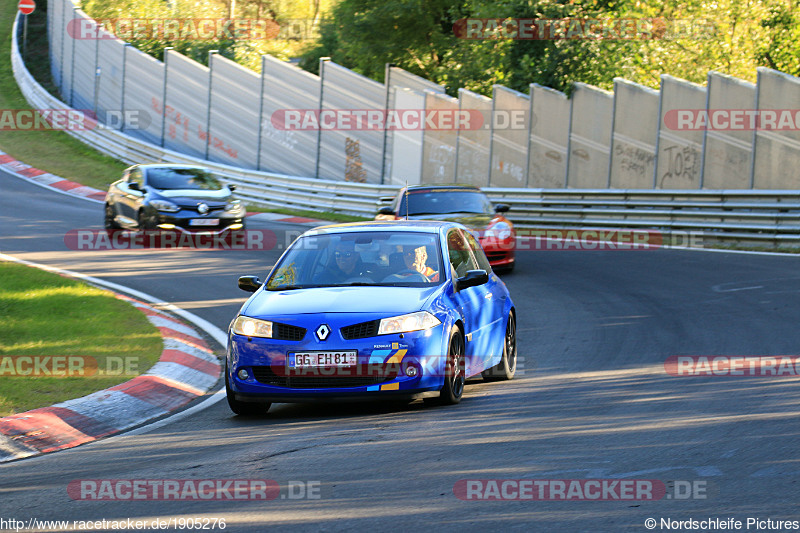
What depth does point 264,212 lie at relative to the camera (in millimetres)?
29984

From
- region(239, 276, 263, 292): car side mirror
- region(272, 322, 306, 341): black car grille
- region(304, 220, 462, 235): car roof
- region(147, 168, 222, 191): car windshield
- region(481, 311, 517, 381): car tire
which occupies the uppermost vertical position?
region(304, 220, 462, 235): car roof

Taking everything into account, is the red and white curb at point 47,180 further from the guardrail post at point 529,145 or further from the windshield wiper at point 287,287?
the windshield wiper at point 287,287

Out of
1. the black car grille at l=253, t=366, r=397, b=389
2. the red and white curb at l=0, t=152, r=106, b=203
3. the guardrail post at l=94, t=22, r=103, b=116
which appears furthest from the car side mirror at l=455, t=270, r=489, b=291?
the guardrail post at l=94, t=22, r=103, b=116

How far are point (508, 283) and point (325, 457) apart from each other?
10331 mm

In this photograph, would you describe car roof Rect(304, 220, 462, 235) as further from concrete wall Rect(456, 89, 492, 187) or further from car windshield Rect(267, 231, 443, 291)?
concrete wall Rect(456, 89, 492, 187)

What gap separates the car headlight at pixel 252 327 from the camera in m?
7.88

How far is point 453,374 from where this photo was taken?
26.8 ft

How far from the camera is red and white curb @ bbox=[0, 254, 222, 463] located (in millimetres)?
7488

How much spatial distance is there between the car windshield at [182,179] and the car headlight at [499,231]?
7229mm

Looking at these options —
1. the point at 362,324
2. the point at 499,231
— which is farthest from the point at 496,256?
the point at 362,324

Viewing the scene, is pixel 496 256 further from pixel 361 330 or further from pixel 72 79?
pixel 72 79

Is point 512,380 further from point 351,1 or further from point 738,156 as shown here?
point 351,1

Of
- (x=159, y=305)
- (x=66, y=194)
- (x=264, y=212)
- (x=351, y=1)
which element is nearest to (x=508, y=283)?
(x=159, y=305)

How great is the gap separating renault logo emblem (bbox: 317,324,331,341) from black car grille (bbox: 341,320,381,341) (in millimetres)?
113
